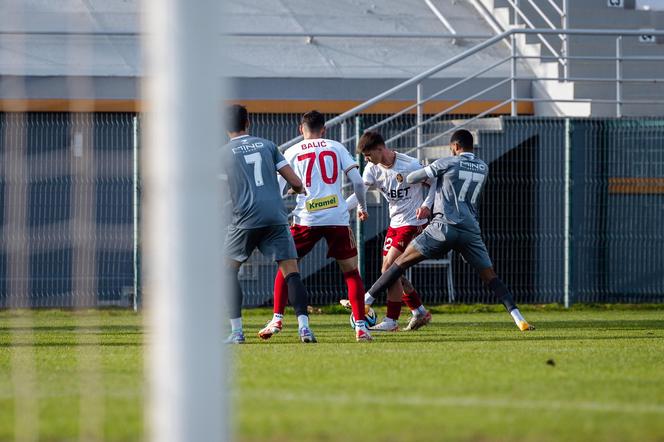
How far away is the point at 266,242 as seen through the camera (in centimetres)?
1066

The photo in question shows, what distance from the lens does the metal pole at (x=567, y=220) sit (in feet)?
55.8

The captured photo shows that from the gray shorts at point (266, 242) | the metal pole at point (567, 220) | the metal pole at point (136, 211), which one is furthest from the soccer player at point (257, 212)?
the metal pole at point (567, 220)

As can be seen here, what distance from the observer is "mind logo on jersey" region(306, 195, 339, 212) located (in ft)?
37.2

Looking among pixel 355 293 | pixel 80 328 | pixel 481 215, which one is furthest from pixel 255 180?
pixel 481 215

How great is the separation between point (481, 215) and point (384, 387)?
1014 cm

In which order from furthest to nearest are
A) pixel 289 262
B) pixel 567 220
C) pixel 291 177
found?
pixel 567 220, pixel 289 262, pixel 291 177

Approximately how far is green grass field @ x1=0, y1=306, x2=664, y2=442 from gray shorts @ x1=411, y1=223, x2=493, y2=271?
737 millimetres

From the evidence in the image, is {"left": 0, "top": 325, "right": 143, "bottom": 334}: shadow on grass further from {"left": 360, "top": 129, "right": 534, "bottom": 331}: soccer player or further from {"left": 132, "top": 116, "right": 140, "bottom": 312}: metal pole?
{"left": 132, "top": 116, "right": 140, "bottom": 312}: metal pole

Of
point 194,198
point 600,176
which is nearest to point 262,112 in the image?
point 600,176

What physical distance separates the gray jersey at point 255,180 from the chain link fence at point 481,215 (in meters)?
5.89

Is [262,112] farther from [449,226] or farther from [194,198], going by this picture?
[194,198]

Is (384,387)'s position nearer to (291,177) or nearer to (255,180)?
(291,177)

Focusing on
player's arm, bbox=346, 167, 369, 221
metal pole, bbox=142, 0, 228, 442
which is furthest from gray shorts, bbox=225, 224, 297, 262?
metal pole, bbox=142, 0, 228, 442

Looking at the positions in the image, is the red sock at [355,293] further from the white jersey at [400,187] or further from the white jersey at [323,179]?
the white jersey at [400,187]
